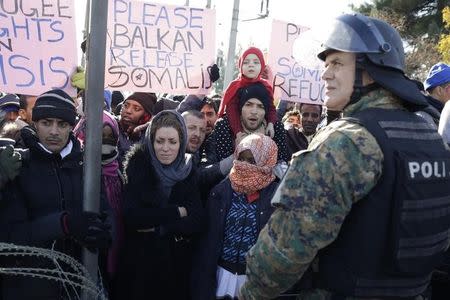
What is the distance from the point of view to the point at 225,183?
140 inches

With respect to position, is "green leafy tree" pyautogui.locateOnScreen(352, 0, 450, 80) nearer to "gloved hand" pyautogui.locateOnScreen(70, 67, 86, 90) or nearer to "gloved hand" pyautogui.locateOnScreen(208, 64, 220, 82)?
"gloved hand" pyautogui.locateOnScreen(208, 64, 220, 82)

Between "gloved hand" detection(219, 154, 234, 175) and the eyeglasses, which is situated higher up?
the eyeglasses

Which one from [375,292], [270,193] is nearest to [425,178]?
[375,292]

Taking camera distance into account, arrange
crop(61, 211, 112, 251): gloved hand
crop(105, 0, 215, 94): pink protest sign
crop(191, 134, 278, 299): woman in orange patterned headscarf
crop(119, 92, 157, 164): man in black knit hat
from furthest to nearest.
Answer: crop(119, 92, 157, 164): man in black knit hat → crop(105, 0, 215, 94): pink protest sign → crop(191, 134, 278, 299): woman in orange patterned headscarf → crop(61, 211, 112, 251): gloved hand

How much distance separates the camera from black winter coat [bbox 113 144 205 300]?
A: 3.43 m

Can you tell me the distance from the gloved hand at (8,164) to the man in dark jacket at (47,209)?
0.13 m

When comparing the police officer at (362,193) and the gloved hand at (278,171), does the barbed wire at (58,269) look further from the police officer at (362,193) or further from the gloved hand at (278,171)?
the gloved hand at (278,171)

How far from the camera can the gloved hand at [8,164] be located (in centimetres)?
277

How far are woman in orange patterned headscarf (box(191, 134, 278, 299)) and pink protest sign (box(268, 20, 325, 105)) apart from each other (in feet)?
7.03

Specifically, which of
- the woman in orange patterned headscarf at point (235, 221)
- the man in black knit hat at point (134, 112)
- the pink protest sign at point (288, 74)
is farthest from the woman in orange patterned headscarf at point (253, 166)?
the pink protest sign at point (288, 74)

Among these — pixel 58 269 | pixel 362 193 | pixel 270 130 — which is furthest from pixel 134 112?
pixel 362 193

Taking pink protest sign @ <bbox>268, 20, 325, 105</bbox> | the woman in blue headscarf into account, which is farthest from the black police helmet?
pink protest sign @ <bbox>268, 20, 325, 105</bbox>

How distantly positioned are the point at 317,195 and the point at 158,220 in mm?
1627

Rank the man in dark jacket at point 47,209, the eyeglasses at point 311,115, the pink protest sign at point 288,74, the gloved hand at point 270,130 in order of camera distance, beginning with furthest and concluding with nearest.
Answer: the eyeglasses at point 311,115 < the pink protest sign at point 288,74 < the gloved hand at point 270,130 < the man in dark jacket at point 47,209
